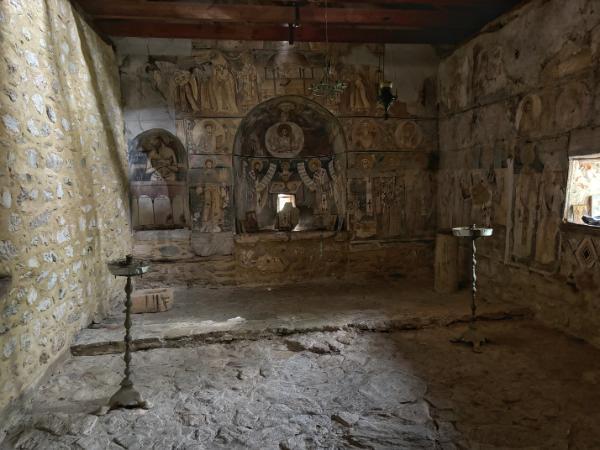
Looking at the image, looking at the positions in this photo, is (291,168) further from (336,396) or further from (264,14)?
(336,396)

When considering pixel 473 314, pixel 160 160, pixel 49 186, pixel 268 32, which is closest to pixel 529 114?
pixel 473 314

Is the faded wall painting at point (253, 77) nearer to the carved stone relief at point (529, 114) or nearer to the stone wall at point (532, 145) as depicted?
the stone wall at point (532, 145)

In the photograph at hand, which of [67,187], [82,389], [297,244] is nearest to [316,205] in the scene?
[297,244]

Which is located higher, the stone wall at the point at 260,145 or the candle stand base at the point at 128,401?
the stone wall at the point at 260,145

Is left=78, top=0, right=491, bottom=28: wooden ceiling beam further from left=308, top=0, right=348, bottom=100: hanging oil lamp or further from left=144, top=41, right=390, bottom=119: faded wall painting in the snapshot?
left=144, top=41, right=390, bottom=119: faded wall painting

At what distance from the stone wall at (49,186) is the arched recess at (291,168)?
2.49 metres

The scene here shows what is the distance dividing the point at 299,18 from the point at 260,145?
2.64 metres

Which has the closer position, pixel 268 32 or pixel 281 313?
pixel 281 313

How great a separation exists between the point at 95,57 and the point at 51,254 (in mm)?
3052

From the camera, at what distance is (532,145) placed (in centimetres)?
517

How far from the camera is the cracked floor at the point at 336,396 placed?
295cm

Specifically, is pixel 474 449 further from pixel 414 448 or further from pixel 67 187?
pixel 67 187

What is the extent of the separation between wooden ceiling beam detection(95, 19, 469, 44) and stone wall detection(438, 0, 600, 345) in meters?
0.69

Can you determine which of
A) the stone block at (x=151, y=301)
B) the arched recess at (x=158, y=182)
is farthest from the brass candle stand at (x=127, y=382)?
the arched recess at (x=158, y=182)
